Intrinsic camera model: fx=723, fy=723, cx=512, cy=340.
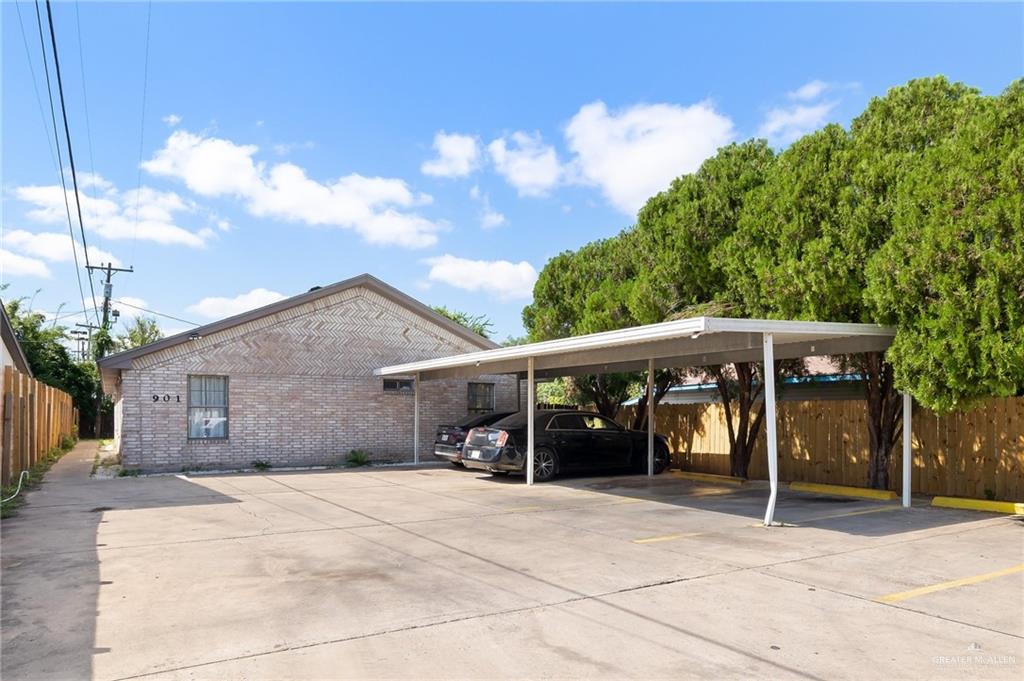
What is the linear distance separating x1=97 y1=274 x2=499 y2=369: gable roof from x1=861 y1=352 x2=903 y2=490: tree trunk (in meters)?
10.4

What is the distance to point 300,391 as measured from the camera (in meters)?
18.4

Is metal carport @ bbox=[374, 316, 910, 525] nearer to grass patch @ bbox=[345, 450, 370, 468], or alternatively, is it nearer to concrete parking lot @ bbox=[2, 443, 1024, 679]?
concrete parking lot @ bbox=[2, 443, 1024, 679]

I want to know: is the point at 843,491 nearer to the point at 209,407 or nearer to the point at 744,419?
the point at 744,419

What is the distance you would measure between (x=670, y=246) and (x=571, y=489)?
5274 mm

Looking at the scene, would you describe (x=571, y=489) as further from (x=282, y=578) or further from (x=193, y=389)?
(x=193, y=389)

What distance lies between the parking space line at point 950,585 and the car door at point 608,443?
30.8ft

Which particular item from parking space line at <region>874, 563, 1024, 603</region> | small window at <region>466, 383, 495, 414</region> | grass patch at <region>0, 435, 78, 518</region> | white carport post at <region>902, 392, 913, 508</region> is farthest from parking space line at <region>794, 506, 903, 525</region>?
small window at <region>466, 383, 495, 414</region>

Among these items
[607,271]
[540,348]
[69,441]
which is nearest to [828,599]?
[540,348]

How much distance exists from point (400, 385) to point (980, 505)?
13773 millimetres

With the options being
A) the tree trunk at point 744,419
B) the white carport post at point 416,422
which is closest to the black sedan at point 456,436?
the white carport post at point 416,422

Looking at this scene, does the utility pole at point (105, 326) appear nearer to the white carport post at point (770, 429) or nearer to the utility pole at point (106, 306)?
the utility pole at point (106, 306)

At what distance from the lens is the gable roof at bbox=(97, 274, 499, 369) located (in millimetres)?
16188

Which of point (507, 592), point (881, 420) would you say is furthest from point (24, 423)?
point (881, 420)

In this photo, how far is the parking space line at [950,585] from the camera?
Result: 236 inches
